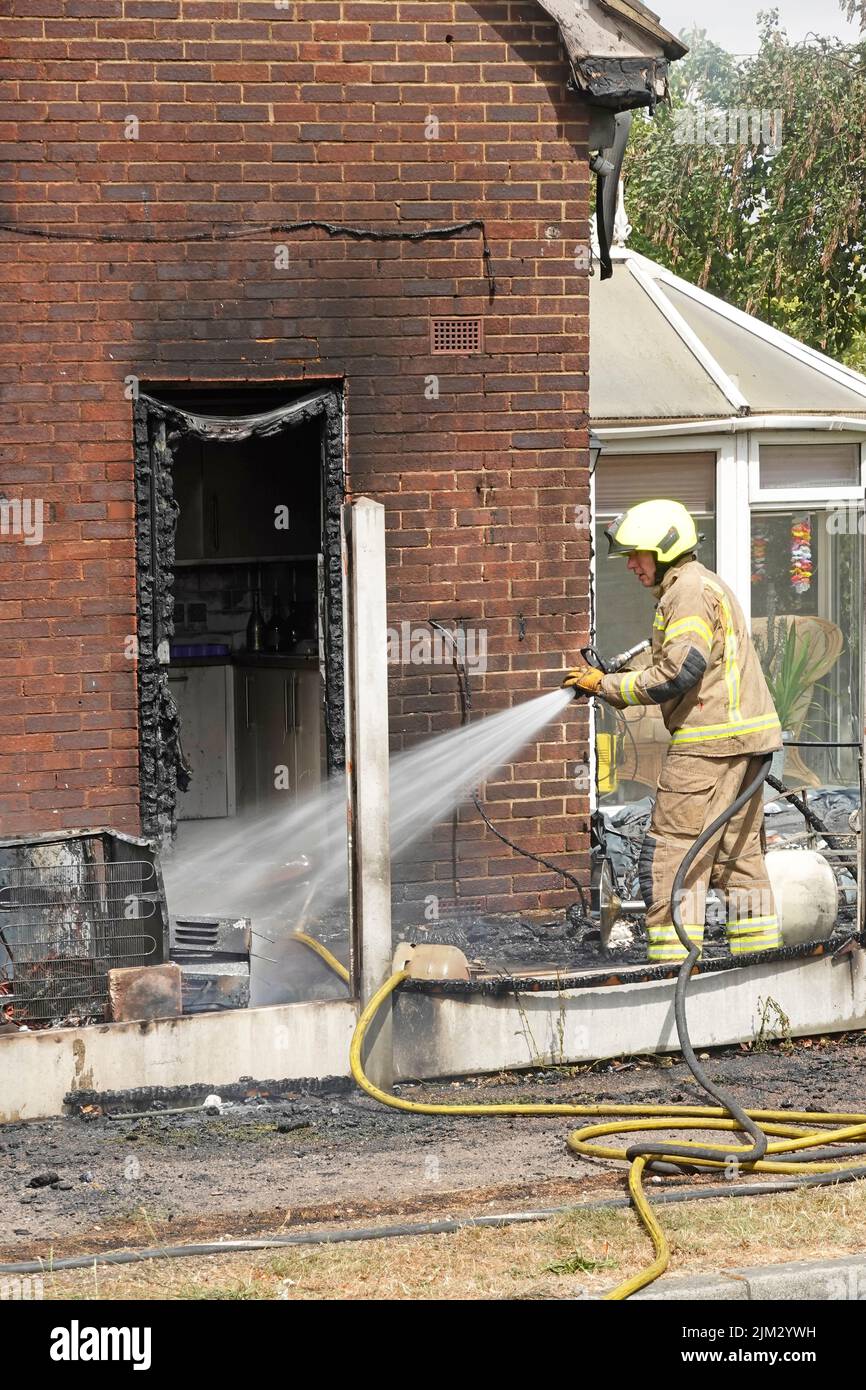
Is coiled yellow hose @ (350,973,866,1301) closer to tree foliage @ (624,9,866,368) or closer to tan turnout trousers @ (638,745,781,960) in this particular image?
tan turnout trousers @ (638,745,781,960)

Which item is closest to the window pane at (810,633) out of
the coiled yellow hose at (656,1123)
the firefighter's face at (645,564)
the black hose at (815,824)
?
the black hose at (815,824)

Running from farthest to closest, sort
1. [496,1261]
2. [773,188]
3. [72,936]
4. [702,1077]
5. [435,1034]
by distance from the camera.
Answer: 1. [773,188]
2. [72,936]
3. [435,1034]
4. [702,1077]
5. [496,1261]

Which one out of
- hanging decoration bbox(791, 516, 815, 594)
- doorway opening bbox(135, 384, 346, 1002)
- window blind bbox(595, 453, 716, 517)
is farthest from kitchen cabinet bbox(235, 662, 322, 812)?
hanging decoration bbox(791, 516, 815, 594)

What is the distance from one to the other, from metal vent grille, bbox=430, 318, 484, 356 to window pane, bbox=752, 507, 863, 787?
4692mm

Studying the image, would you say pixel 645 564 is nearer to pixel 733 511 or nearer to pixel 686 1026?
pixel 686 1026

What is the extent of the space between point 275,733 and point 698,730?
499cm

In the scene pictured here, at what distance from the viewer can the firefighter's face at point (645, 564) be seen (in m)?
7.09

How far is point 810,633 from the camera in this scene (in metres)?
12.9

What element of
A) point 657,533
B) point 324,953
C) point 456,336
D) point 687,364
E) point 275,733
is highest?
point 687,364

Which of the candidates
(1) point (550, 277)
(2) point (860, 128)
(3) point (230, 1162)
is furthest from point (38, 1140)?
(2) point (860, 128)

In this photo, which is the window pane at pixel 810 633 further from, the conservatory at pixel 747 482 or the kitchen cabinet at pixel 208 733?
the kitchen cabinet at pixel 208 733

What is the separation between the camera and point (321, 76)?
8.23 metres

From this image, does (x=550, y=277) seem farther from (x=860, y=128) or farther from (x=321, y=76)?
(x=860, y=128)

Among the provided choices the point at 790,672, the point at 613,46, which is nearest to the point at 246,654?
the point at 790,672
